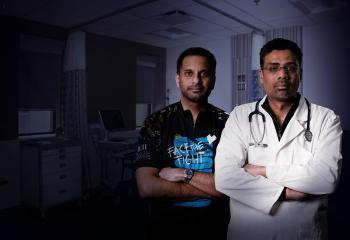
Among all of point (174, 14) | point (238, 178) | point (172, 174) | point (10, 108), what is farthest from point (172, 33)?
point (238, 178)

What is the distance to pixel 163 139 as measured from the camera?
166 cm

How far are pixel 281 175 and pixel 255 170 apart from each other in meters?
0.14

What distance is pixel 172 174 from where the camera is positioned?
1554mm

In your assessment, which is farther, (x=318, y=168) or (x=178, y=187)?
(x=178, y=187)

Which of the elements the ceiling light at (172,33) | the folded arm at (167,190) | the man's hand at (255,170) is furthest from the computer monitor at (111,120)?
the man's hand at (255,170)

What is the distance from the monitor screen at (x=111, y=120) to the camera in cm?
484

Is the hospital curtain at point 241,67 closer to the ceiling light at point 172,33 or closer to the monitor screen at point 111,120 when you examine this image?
the ceiling light at point 172,33

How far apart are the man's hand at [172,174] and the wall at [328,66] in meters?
4.25

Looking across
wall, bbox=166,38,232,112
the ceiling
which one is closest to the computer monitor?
the ceiling

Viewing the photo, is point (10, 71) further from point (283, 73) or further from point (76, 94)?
point (283, 73)

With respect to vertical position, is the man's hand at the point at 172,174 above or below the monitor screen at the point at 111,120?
below

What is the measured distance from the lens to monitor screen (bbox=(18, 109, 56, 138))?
4672 millimetres

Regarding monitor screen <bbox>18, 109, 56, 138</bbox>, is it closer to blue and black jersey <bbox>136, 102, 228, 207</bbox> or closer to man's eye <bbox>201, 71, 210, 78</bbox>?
blue and black jersey <bbox>136, 102, 228, 207</bbox>

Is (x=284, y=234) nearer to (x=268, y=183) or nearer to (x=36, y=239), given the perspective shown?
(x=268, y=183)
